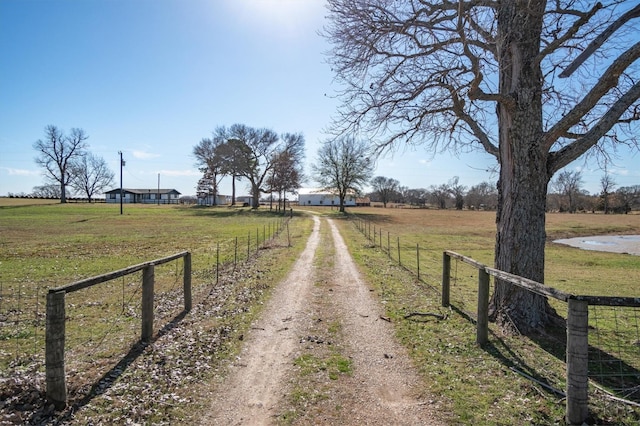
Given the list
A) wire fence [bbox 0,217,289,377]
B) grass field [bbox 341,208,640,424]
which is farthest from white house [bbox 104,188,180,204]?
grass field [bbox 341,208,640,424]

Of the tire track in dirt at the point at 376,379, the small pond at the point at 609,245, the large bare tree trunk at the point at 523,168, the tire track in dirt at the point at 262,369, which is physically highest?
the large bare tree trunk at the point at 523,168

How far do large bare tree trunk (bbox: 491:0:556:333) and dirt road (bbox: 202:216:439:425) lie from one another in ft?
8.51

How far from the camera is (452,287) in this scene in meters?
12.0

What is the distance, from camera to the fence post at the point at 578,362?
148 inches

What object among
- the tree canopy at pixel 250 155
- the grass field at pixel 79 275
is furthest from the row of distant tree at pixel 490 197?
the grass field at pixel 79 275

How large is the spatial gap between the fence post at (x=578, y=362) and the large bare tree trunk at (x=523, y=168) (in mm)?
2990

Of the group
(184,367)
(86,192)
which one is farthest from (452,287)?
(86,192)

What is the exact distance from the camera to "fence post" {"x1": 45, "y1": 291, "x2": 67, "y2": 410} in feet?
13.5

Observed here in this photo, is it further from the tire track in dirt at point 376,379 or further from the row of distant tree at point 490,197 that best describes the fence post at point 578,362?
the row of distant tree at point 490,197

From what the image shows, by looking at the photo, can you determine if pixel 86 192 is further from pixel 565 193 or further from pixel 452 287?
pixel 565 193

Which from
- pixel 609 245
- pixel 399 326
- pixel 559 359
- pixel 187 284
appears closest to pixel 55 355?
pixel 187 284

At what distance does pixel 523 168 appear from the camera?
22.2 ft

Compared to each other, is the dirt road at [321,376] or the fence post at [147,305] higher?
the fence post at [147,305]

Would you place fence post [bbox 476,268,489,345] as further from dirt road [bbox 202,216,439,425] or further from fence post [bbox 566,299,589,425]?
fence post [bbox 566,299,589,425]
